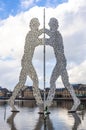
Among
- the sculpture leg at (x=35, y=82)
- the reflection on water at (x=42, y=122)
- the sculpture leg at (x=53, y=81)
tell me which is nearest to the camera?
the reflection on water at (x=42, y=122)

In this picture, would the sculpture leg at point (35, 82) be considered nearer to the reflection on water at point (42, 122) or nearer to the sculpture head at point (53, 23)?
the reflection on water at point (42, 122)

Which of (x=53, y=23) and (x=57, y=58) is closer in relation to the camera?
(x=53, y=23)

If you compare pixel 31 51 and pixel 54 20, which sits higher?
pixel 54 20

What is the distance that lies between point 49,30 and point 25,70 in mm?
5766

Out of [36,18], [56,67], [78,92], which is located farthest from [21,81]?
[78,92]

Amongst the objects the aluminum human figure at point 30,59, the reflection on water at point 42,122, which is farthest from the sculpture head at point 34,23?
the reflection on water at point 42,122

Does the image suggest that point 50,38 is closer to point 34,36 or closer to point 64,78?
point 34,36

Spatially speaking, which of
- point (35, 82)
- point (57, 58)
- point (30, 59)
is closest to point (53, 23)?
point (57, 58)

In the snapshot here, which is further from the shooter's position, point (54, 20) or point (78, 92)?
point (78, 92)

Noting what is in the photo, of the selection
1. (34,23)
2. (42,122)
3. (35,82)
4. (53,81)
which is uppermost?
(34,23)

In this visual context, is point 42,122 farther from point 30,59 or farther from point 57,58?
point 57,58

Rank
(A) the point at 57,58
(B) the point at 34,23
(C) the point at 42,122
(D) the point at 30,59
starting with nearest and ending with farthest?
(C) the point at 42,122, (B) the point at 34,23, (D) the point at 30,59, (A) the point at 57,58

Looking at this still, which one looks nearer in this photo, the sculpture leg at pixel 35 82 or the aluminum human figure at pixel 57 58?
the sculpture leg at pixel 35 82

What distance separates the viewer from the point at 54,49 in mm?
49969
